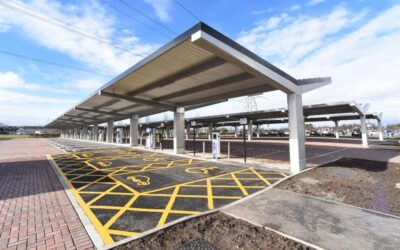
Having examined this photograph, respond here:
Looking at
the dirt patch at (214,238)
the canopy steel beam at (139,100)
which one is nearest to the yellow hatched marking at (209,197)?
the dirt patch at (214,238)

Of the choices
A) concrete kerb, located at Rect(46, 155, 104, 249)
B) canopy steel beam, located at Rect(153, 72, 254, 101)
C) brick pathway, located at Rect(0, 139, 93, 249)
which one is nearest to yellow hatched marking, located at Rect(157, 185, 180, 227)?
concrete kerb, located at Rect(46, 155, 104, 249)

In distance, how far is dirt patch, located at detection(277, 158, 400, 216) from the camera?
17.0ft

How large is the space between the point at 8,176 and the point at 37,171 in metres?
1.04

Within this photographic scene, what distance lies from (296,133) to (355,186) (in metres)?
2.92

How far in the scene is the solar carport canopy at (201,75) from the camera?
251 inches

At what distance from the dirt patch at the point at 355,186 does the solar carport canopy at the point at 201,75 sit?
3914 millimetres

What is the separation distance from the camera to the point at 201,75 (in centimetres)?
947

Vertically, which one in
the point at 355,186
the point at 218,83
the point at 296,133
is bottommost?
the point at 355,186

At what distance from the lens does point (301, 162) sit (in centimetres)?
896

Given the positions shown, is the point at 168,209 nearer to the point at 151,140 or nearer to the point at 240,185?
the point at 240,185

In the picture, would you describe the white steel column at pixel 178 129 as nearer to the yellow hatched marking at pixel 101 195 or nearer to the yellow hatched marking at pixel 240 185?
the yellow hatched marking at pixel 240 185

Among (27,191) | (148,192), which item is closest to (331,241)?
(148,192)

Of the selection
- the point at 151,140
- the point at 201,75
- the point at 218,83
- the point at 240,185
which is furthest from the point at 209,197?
the point at 151,140

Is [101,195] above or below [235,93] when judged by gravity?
below
